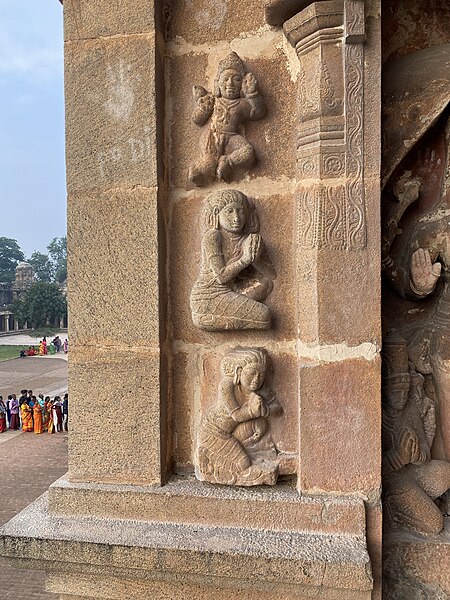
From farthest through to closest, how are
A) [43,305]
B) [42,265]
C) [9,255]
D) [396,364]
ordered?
[42,265], [9,255], [43,305], [396,364]


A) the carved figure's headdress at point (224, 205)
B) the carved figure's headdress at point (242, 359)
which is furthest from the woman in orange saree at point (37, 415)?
the carved figure's headdress at point (224, 205)

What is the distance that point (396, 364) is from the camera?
246cm

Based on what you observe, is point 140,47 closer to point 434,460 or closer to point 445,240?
point 445,240

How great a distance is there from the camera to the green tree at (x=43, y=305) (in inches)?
1742

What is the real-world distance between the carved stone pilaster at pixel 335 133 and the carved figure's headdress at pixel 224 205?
32cm

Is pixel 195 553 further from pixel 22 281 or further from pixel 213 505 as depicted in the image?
pixel 22 281

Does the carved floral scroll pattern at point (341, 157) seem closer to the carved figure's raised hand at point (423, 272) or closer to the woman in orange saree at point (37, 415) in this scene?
the carved figure's raised hand at point (423, 272)

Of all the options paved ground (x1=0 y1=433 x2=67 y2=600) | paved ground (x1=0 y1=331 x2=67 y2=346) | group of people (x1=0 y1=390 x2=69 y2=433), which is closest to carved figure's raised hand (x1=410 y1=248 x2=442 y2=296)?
paved ground (x1=0 y1=433 x2=67 y2=600)

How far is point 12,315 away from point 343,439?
49.8 metres

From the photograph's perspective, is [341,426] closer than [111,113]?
Yes

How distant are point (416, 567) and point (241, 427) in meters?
1.12

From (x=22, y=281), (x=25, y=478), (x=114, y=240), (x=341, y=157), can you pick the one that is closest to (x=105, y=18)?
(x=114, y=240)

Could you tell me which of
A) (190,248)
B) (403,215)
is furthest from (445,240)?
(190,248)

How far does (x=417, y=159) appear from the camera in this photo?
2574 mm
